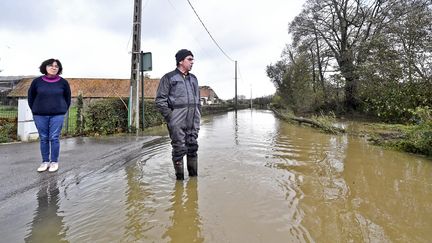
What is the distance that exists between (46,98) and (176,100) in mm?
2090

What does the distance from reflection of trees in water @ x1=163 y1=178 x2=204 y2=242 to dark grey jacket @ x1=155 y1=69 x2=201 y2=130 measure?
0.88 m

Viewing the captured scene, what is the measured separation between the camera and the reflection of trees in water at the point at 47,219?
2676 mm

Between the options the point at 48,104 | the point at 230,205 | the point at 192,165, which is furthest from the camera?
the point at 48,104

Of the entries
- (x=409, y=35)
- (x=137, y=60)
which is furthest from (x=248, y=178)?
(x=409, y=35)

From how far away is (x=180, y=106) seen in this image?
4.37 m

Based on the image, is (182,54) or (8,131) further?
(8,131)

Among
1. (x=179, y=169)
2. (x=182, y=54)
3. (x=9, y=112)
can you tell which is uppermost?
(x=182, y=54)

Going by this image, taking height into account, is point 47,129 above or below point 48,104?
below

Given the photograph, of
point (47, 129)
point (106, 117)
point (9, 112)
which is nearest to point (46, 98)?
point (47, 129)

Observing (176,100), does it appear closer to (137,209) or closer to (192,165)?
(192,165)

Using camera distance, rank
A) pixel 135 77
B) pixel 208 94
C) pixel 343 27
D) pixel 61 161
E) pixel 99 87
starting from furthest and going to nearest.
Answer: pixel 208 94
pixel 99 87
pixel 343 27
pixel 135 77
pixel 61 161

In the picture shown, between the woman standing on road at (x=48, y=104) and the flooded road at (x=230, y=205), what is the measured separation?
2.04 feet

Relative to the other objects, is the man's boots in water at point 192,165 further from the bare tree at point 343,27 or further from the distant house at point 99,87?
the distant house at point 99,87

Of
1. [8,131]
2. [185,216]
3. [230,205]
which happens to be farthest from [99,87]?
[185,216]
